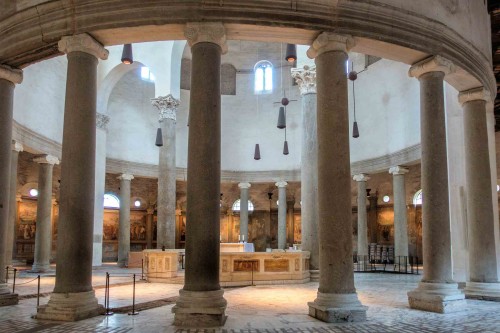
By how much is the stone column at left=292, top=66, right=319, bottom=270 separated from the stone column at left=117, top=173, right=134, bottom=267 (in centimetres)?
1218

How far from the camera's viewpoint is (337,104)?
9.50m

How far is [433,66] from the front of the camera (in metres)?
10.8

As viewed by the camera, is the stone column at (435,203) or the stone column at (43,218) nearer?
the stone column at (435,203)

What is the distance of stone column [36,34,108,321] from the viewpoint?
29.8 feet

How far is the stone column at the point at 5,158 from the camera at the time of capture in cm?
1082

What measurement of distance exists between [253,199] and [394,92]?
570 inches

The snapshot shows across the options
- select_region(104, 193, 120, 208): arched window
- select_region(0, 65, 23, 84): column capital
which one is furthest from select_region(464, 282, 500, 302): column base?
select_region(104, 193, 120, 208): arched window

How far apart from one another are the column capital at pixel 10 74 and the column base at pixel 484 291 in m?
12.1

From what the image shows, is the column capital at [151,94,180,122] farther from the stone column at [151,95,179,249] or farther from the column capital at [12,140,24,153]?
the column capital at [12,140,24,153]

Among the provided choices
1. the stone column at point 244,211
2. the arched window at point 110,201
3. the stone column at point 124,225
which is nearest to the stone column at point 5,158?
the stone column at point 124,225

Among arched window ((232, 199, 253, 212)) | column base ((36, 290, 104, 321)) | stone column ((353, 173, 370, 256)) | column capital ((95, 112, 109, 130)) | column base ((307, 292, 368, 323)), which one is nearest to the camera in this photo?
column base ((307, 292, 368, 323))

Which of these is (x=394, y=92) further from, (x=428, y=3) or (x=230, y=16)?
(x=230, y=16)

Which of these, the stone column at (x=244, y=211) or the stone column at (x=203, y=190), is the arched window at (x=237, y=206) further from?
the stone column at (x=203, y=190)

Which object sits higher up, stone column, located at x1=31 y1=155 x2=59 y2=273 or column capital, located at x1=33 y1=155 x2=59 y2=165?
column capital, located at x1=33 y1=155 x2=59 y2=165
